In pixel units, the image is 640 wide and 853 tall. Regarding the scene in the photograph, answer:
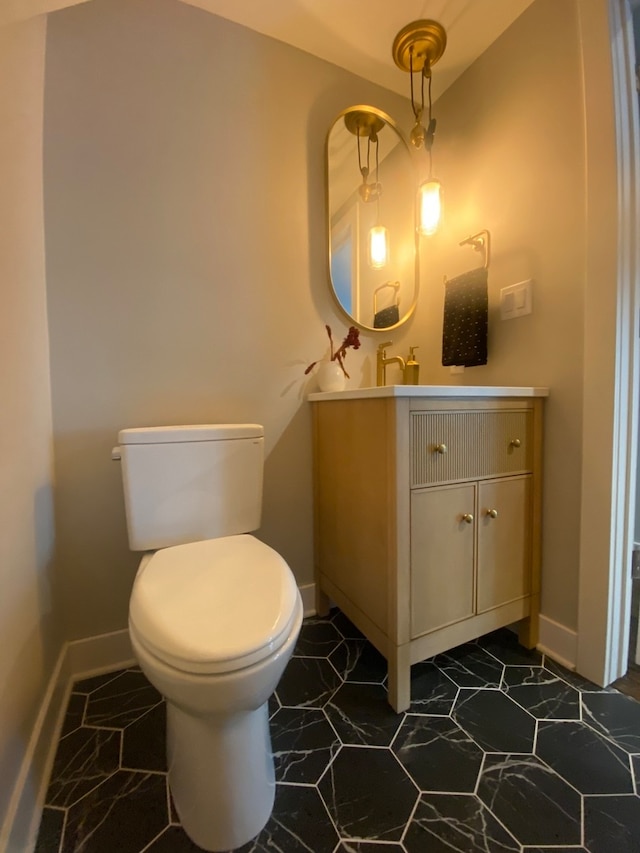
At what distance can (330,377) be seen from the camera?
1.41 m

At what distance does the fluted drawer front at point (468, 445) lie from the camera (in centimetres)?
100

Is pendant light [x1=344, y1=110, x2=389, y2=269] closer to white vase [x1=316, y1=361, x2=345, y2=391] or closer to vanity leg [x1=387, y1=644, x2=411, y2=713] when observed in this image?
white vase [x1=316, y1=361, x2=345, y2=391]

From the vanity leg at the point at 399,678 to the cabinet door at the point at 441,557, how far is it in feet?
0.22

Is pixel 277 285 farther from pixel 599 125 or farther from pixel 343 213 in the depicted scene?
pixel 599 125

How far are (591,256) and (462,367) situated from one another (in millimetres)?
561

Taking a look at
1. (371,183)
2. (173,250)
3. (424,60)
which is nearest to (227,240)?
(173,250)

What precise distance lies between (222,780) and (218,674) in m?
0.29

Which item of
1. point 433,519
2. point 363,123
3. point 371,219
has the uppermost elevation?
point 363,123

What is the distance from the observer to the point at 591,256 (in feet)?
3.48

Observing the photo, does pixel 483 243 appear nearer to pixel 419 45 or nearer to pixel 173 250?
Answer: pixel 419 45

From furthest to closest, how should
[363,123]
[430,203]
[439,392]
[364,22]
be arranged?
[363,123] → [430,203] → [364,22] → [439,392]

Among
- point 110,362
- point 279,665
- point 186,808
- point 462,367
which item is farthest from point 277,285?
point 186,808

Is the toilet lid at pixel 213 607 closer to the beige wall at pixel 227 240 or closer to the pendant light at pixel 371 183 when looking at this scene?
the beige wall at pixel 227 240

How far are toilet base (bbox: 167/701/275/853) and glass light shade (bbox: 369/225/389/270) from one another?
5.17 ft
